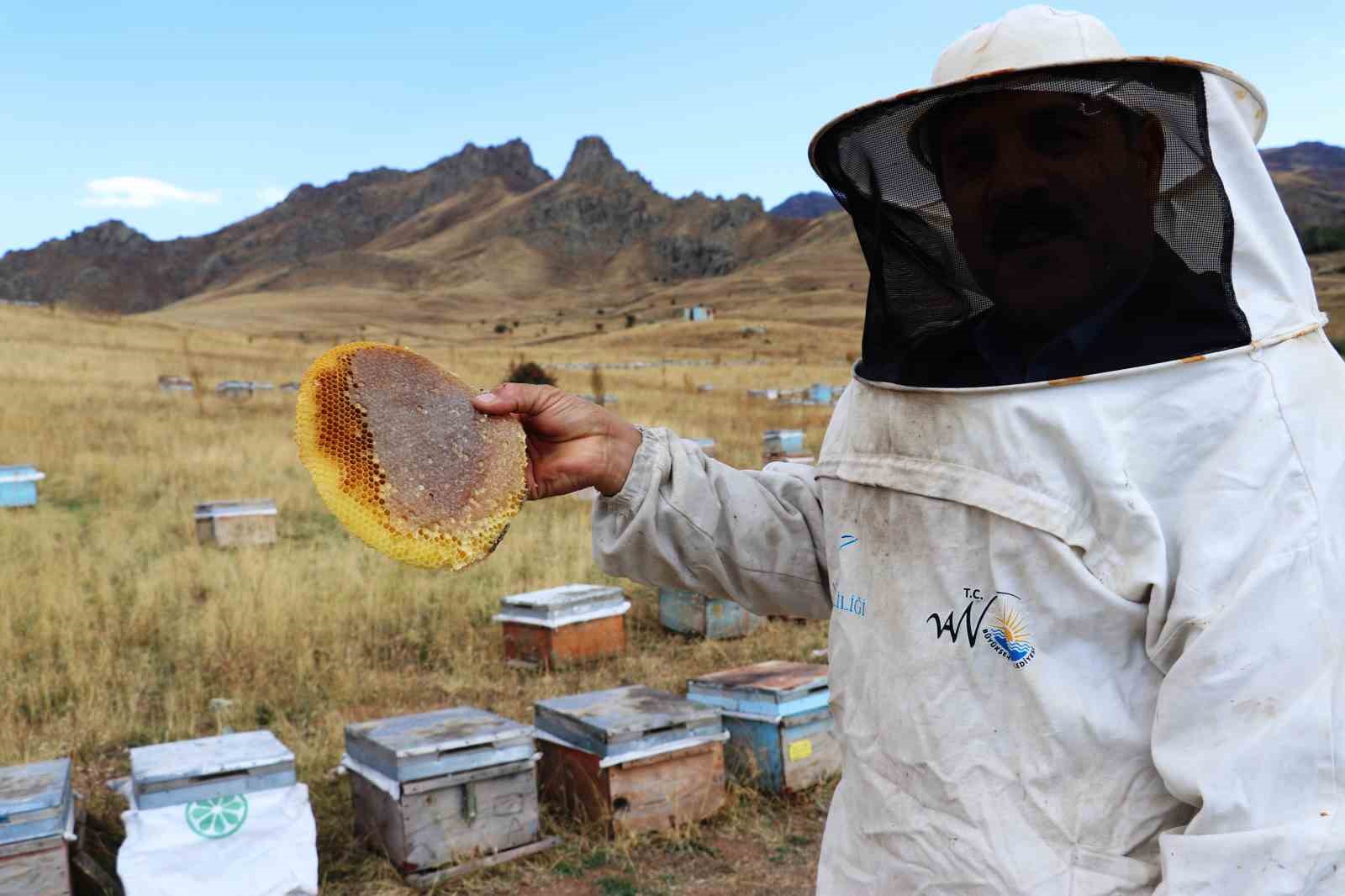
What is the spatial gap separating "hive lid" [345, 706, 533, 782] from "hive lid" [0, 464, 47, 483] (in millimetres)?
7924

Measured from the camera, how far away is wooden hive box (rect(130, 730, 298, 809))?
3.71 metres

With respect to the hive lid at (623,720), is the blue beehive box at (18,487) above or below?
above

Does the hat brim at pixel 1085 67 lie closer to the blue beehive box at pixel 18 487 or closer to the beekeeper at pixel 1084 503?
the beekeeper at pixel 1084 503

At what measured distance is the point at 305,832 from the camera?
3.88 metres

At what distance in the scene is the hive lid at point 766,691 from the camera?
16.5 ft

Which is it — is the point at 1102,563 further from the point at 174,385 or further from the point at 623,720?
the point at 174,385

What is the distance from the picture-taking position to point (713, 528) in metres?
2.04

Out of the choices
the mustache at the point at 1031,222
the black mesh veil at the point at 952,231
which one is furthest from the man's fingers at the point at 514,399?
the mustache at the point at 1031,222

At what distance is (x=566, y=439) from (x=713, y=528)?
38 cm

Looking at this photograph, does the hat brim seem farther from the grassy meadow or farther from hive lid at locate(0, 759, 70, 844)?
the grassy meadow

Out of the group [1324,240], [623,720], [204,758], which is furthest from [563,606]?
[1324,240]

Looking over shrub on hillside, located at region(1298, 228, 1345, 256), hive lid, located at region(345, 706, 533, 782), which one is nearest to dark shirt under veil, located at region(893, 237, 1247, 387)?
hive lid, located at region(345, 706, 533, 782)

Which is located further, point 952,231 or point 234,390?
point 234,390

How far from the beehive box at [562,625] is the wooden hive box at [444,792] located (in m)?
2.01
